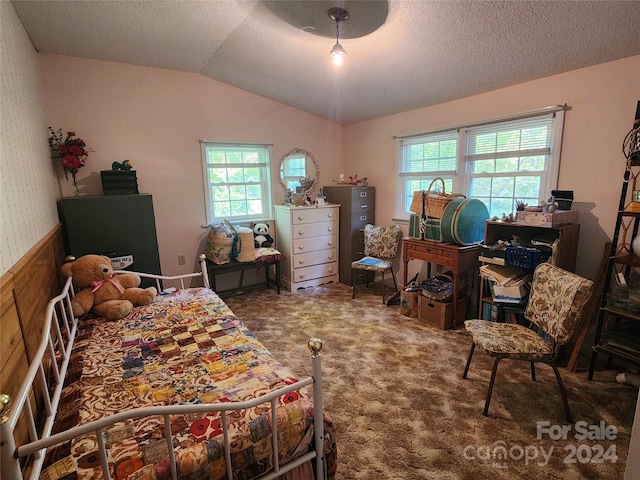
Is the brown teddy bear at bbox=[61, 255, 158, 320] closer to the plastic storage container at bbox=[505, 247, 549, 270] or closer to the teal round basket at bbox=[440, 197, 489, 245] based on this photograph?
the teal round basket at bbox=[440, 197, 489, 245]

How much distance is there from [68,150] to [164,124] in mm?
953

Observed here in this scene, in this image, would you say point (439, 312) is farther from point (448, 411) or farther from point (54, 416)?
point (54, 416)

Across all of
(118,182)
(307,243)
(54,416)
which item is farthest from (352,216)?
(54,416)

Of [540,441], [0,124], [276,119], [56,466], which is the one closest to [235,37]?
[276,119]

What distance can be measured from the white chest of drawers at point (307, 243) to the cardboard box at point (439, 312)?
1.48m

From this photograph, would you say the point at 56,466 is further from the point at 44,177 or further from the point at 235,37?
the point at 235,37

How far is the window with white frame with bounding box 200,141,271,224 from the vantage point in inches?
155

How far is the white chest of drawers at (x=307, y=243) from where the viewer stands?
4.04 meters

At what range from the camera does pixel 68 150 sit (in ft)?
9.74

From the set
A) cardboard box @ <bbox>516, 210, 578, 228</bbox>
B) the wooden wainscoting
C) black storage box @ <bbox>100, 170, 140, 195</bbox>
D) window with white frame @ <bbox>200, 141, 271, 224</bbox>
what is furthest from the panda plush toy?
cardboard box @ <bbox>516, 210, 578, 228</bbox>

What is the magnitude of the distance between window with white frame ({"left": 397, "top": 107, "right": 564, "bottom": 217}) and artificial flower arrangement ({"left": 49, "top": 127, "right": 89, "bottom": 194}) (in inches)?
133

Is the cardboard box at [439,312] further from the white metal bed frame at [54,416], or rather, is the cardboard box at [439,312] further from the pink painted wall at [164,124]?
the pink painted wall at [164,124]

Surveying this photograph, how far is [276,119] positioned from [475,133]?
2.40m

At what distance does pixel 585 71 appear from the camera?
7.86 feet
